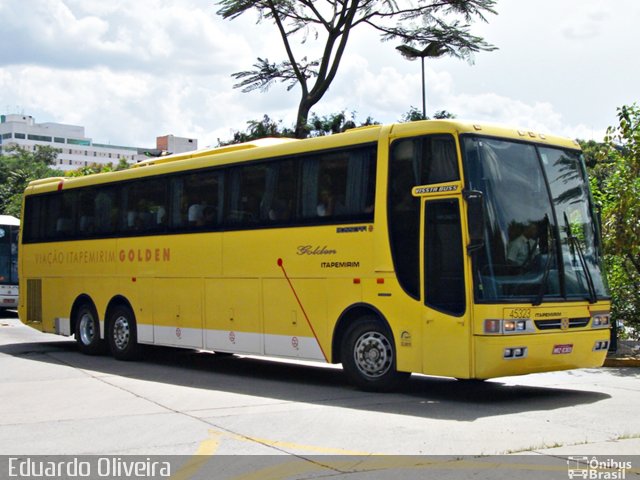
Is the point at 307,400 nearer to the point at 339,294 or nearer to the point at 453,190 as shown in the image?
the point at 339,294

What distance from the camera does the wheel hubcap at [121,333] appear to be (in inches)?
702

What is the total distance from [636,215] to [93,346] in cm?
1066

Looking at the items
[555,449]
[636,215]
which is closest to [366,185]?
[555,449]

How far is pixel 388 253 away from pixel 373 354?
138 cm

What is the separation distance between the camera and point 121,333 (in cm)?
1795

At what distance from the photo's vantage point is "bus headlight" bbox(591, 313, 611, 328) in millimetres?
12242

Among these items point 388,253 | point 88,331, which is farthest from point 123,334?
point 388,253

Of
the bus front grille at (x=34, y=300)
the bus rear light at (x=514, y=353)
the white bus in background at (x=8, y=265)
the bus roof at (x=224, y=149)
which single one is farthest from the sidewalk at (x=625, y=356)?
the white bus in background at (x=8, y=265)

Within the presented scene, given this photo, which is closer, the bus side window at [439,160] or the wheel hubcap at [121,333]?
the bus side window at [439,160]

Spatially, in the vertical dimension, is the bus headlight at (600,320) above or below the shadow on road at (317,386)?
above

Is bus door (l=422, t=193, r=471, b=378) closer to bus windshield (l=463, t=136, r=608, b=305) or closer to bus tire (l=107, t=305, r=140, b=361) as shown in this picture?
bus windshield (l=463, t=136, r=608, b=305)

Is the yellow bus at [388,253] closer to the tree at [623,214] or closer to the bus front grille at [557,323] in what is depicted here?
the bus front grille at [557,323]

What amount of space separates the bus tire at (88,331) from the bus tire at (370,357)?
7.35m
